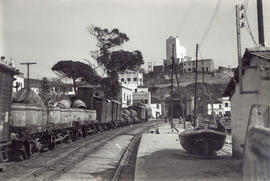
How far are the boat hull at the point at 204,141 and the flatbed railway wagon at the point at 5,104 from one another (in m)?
7.42

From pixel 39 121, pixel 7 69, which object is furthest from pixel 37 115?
pixel 7 69

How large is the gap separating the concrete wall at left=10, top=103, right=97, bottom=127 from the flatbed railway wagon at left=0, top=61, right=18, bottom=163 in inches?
57.5

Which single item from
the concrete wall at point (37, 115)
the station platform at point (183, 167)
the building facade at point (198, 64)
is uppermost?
the building facade at point (198, 64)

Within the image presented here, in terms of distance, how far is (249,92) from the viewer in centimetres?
1074

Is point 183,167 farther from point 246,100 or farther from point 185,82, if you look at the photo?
point 185,82

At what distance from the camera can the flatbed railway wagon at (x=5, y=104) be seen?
1034cm

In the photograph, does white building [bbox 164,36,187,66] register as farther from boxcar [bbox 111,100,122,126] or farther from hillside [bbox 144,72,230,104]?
boxcar [bbox 111,100,122,126]

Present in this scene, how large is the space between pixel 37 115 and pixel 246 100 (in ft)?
28.4

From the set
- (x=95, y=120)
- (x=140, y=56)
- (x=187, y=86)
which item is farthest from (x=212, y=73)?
(x=95, y=120)

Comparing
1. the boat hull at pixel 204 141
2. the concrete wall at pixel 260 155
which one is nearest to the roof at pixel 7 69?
the boat hull at pixel 204 141

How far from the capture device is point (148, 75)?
4727 inches

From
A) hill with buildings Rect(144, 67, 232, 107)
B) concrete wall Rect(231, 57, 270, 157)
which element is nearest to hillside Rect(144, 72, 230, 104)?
hill with buildings Rect(144, 67, 232, 107)

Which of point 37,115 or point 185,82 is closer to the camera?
point 37,115

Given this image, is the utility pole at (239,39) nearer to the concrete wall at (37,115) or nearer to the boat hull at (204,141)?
the boat hull at (204,141)
